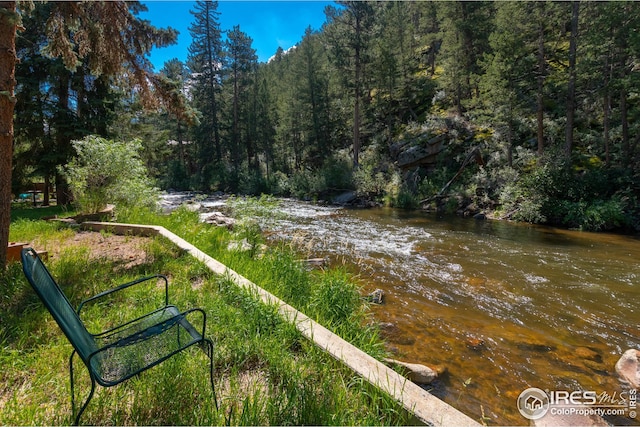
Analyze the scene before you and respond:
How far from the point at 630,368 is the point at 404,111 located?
89.0 feet

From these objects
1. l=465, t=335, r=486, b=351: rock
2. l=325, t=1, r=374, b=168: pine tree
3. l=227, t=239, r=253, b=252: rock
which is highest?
l=325, t=1, r=374, b=168: pine tree

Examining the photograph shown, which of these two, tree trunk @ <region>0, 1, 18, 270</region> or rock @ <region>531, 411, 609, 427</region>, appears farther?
tree trunk @ <region>0, 1, 18, 270</region>

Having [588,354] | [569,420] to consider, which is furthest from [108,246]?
[588,354]

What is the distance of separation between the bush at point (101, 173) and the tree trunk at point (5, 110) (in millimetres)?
4181

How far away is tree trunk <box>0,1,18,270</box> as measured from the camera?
3.51 meters

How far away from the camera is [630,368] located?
321 cm

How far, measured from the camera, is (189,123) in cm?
670

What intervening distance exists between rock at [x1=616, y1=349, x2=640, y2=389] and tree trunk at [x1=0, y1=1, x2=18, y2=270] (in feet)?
23.7

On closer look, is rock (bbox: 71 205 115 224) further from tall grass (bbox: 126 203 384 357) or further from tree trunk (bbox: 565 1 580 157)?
tree trunk (bbox: 565 1 580 157)

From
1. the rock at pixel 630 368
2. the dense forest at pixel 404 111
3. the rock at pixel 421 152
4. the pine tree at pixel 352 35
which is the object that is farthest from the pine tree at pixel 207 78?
the rock at pixel 630 368

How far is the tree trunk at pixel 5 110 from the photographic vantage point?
351 cm

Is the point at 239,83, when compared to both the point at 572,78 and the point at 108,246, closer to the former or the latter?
the point at 572,78

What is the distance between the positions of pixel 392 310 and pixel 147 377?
11.6 ft

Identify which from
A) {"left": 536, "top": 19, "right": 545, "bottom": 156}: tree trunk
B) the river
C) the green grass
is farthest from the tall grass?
{"left": 536, "top": 19, "right": 545, "bottom": 156}: tree trunk
